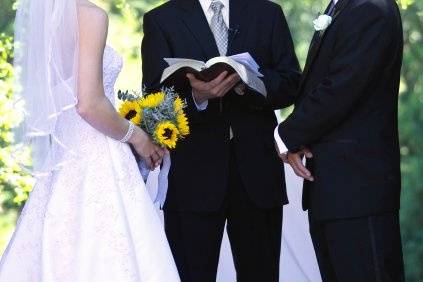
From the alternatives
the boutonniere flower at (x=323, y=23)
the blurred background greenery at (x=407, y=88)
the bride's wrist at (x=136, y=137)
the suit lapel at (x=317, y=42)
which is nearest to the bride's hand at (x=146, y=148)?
the bride's wrist at (x=136, y=137)

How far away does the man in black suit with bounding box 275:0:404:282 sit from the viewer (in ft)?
13.2

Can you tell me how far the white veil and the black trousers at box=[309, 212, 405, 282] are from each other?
106 cm

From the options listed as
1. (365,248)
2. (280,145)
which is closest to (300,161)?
(280,145)

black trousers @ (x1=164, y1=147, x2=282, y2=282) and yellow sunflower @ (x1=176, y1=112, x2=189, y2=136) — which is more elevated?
yellow sunflower @ (x1=176, y1=112, x2=189, y2=136)

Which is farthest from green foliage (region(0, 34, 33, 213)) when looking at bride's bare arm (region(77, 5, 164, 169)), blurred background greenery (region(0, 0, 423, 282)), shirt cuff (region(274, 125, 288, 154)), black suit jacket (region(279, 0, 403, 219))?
blurred background greenery (region(0, 0, 423, 282))

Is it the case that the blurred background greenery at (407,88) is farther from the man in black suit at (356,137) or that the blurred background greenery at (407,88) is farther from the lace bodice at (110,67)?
the man in black suit at (356,137)

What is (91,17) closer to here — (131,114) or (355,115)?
(131,114)

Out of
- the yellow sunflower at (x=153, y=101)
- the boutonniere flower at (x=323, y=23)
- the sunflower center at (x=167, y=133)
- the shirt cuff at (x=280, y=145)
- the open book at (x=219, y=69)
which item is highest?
the boutonniere flower at (x=323, y=23)

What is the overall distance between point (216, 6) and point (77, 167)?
0.99 meters

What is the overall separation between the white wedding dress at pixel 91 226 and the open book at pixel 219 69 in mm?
242

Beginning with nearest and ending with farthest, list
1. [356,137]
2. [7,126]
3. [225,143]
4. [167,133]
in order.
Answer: [356,137]
[167,133]
[225,143]
[7,126]

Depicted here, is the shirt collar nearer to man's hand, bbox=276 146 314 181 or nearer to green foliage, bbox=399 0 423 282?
man's hand, bbox=276 146 314 181

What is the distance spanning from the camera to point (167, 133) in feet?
14.1

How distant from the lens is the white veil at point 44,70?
4.00 m
